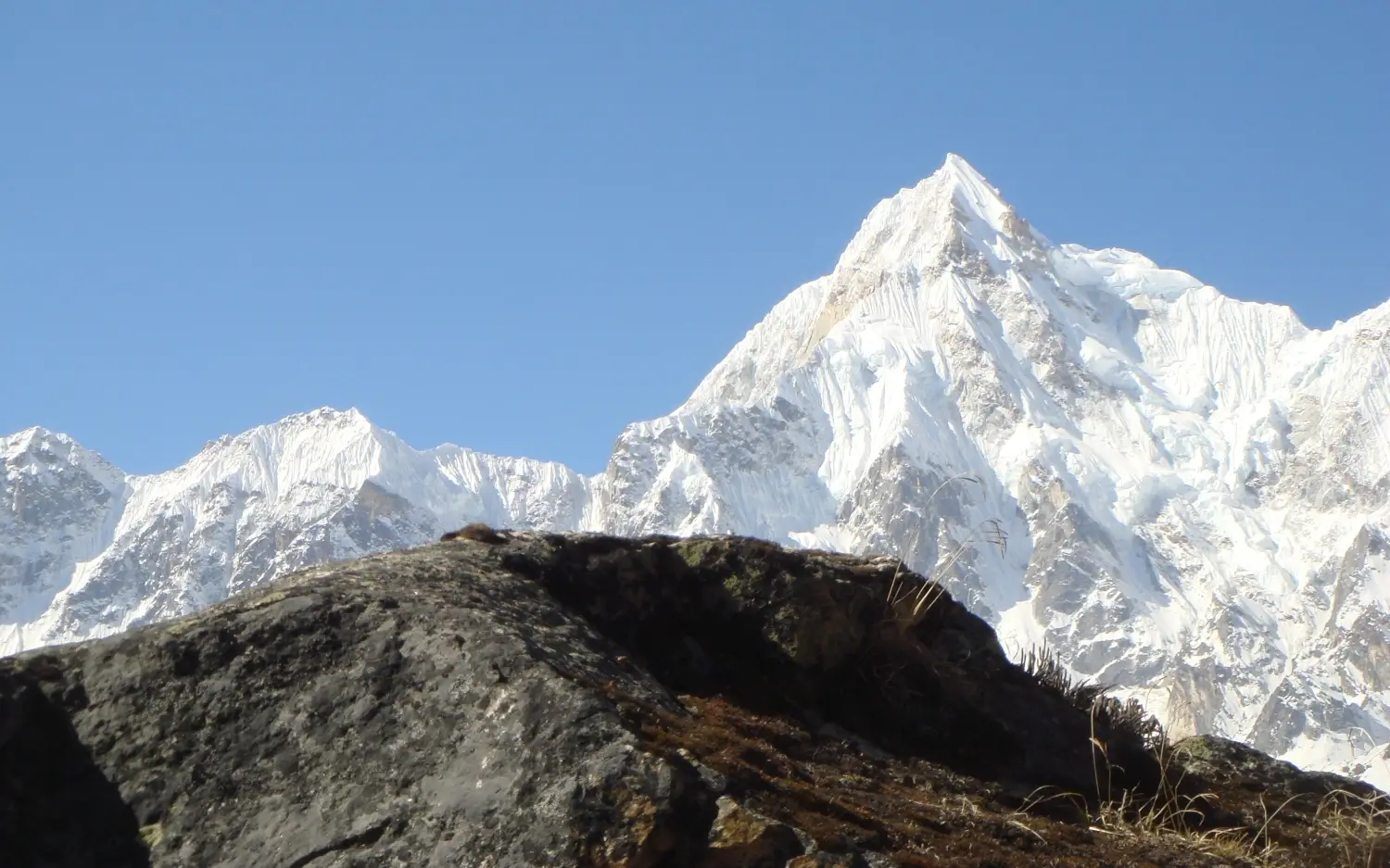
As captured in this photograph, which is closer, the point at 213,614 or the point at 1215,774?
the point at 213,614

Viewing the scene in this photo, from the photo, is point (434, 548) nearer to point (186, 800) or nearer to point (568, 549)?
point (568, 549)

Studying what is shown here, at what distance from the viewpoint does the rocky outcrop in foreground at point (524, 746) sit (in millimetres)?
5109

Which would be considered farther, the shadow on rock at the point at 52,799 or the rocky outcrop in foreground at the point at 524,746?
the shadow on rock at the point at 52,799

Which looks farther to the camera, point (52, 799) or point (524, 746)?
point (52, 799)

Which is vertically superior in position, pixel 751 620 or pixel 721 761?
pixel 751 620

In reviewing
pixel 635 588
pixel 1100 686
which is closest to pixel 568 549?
pixel 635 588

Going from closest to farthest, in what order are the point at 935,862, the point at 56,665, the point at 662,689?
the point at 935,862 < the point at 56,665 < the point at 662,689

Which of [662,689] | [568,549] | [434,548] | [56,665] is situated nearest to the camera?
[56,665]

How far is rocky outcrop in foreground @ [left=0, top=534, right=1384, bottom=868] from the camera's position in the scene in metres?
5.11

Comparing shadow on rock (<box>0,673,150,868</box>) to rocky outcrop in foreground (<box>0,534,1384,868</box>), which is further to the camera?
shadow on rock (<box>0,673,150,868</box>)

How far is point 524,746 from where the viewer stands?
17.2 feet

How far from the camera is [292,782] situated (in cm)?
543

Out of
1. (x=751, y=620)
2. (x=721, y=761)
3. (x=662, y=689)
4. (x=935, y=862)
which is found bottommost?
(x=935, y=862)

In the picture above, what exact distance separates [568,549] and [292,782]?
2.21m
